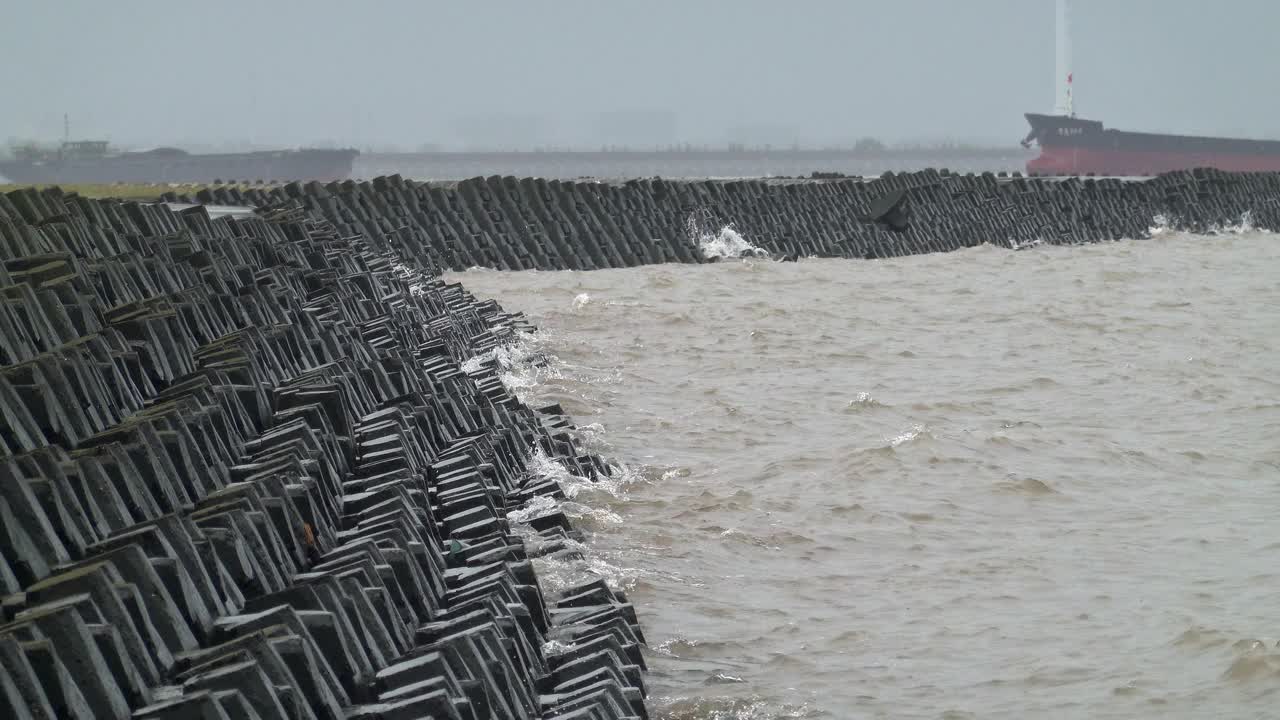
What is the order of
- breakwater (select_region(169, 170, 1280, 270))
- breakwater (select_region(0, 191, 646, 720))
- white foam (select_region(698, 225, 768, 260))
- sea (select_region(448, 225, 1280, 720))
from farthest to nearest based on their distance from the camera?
white foam (select_region(698, 225, 768, 260)) < breakwater (select_region(169, 170, 1280, 270)) < sea (select_region(448, 225, 1280, 720)) < breakwater (select_region(0, 191, 646, 720))

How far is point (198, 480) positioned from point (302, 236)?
16.9 metres

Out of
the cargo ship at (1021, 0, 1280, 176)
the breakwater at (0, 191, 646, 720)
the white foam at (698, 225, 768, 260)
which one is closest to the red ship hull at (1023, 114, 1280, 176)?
the cargo ship at (1021, 0, 1280, 176)

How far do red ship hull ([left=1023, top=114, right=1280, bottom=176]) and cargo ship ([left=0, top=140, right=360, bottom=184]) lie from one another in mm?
62816

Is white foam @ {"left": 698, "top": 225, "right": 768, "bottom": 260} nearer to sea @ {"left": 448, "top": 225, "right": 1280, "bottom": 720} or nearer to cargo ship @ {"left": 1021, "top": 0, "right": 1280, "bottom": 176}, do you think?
sea @ {"left": 448, "top": 225, "right": 1280, "bottom": 720}

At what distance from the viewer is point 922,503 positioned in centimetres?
1822

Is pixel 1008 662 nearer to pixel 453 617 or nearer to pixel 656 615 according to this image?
pixel 656 615

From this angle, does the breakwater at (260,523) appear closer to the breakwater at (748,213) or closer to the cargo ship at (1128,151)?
the breakwater at (748,213)

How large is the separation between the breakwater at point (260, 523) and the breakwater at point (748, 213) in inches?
758

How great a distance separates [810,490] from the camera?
60.8 feet

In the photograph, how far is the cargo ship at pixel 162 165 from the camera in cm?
13638

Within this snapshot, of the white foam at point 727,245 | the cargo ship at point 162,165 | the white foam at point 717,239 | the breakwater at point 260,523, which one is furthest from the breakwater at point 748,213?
the cargo ship at point 162,165

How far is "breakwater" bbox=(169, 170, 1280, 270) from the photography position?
143 ft

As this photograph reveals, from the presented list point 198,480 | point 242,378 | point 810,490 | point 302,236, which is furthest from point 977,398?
point 198,480

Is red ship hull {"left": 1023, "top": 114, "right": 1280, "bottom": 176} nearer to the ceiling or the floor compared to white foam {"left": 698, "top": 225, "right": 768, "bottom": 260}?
nearer to the ceiling
